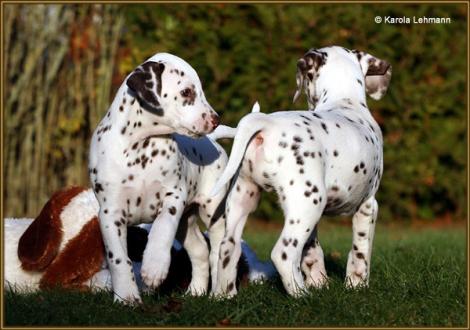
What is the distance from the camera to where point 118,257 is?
19.4ft

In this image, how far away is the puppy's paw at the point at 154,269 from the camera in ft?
18.8

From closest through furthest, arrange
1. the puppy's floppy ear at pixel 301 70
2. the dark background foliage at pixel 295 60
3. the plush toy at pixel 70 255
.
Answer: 1. the puppy's floppy ear at pixel 301 70
2. the plush toy at pixel 70 255
3. the dark background foliage at pixel 295 60

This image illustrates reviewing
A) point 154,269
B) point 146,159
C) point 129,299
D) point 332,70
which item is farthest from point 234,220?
point 332,70

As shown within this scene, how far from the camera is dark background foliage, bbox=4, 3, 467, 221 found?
12.0 m

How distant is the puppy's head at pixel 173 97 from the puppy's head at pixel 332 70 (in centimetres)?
119

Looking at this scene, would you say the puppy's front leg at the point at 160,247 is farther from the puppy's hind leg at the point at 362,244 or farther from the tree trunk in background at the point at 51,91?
the tree trunk in background at the point at 51,91

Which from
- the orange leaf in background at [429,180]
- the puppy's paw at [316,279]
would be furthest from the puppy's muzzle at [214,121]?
the orange leaf in background at [429,180]

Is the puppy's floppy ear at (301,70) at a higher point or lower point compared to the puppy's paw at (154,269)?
higher

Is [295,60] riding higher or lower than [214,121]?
higher

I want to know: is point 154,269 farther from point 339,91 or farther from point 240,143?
point 339,91

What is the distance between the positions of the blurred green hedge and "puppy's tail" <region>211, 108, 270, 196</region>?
5924 mm

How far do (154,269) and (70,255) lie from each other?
Answer: 147 cm

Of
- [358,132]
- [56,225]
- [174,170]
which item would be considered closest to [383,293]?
[358,132]

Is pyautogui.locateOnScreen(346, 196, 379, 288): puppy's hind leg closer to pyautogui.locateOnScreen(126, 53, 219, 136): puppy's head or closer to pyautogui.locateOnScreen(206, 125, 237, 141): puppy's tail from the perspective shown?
pyautogui.locateOnScreen(206, 125, 237, 141): puppy's tail
